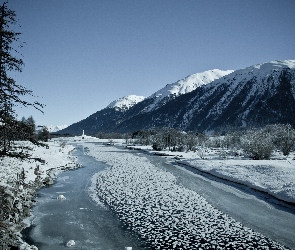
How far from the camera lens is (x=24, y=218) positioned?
16516 mm

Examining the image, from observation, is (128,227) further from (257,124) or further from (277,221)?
(257,124)

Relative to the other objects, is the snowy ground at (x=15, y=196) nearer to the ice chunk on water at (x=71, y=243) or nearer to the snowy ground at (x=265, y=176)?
the ice chunk on water at (x=71, y=243)

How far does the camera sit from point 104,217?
17.0 m

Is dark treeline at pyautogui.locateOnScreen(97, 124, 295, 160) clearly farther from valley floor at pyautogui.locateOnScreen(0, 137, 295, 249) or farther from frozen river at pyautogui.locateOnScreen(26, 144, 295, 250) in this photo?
frozen river at pyautogui.locateOnScreen(26, 144, 295, 250)

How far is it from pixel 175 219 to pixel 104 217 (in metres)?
4.36

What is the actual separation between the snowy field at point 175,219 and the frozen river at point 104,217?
0.74 metres

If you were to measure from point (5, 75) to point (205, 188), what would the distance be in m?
19.7

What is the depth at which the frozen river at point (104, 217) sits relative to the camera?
13414 mm

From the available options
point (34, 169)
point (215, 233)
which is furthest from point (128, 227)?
point (34, 169)

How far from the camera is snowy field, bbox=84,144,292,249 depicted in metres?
13.0

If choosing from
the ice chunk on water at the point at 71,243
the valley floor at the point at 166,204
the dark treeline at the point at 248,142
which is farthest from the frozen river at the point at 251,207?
the dark treeline at the point at 248,142

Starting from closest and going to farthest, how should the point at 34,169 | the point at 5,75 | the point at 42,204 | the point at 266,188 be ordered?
the point at 5,75 < the point at 42,204 < the point at 266,188 < the point at 34,169

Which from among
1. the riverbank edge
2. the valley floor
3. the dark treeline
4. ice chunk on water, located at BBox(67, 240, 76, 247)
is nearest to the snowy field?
the valley floor

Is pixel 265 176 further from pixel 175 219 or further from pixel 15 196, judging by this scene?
pixel 15 196
